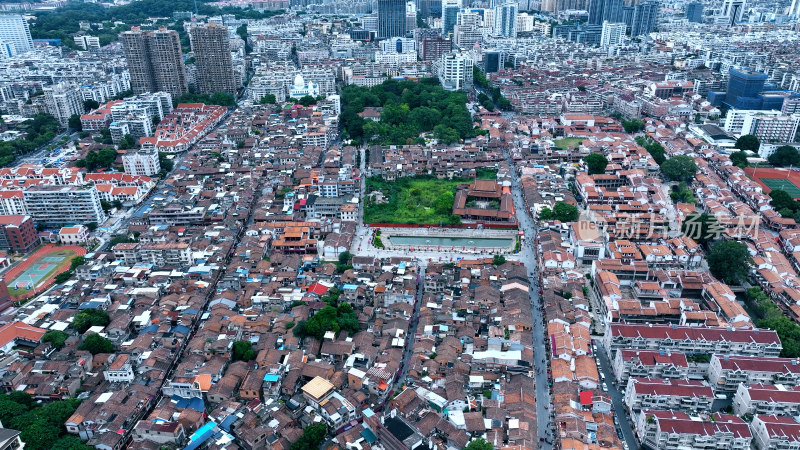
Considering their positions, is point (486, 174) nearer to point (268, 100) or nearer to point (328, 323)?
point (328, 323)

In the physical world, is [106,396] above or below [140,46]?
below

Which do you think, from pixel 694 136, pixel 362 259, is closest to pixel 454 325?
pixel 362 259

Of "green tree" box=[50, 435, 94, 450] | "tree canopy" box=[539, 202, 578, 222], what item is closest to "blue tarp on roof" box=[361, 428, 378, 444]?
"green tree" box=[50, 435, 94, 450]

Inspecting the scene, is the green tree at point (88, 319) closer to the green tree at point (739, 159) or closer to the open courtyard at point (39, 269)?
the open courtyard at point (39, 269)

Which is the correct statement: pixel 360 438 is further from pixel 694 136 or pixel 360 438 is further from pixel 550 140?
pixel 694 136

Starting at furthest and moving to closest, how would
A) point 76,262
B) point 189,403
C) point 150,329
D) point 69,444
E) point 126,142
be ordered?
point 126,142
point 76,262
point 150,329
point 189,403
point 69,444

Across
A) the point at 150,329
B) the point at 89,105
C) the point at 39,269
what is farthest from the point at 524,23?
the point at 150,329

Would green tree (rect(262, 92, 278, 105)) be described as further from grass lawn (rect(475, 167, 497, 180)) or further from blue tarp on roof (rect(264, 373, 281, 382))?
blue tarp on roof (rect(264, 373, 281, 382))
